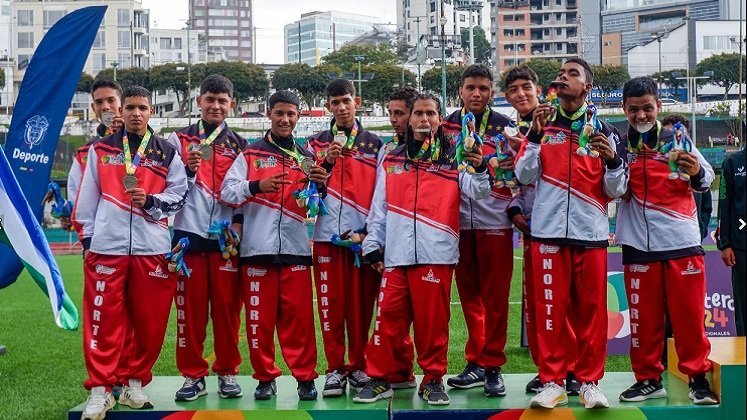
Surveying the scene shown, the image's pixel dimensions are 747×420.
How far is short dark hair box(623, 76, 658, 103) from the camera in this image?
595cm

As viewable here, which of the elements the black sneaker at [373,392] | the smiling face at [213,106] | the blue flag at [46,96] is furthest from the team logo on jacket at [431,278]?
the blue flag at [46,96]

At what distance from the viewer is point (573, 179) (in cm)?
580

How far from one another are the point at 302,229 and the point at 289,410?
121 centimetres

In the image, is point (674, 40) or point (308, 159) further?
point (674, 40)

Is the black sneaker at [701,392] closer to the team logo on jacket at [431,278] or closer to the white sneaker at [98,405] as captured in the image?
the team logo on jacket at [431,278]

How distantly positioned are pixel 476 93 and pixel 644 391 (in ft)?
7.12

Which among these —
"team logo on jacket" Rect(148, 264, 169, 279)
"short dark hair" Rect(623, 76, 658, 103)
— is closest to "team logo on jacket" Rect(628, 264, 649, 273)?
"short dark hair" Rect(623, 76, 658, 103)

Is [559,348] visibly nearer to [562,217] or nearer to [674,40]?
[562,217]

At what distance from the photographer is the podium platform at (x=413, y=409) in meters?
5.74

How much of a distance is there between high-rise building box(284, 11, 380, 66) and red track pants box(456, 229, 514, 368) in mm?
153753

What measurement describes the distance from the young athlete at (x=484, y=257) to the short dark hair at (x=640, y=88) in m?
0.84

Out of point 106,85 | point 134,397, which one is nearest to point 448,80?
point 106,85

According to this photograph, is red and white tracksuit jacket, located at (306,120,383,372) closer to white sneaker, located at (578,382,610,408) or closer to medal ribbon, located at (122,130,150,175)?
medal ribbon, located at (122,130,150,175)

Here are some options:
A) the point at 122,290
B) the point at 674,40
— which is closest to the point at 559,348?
the point at 122,290
